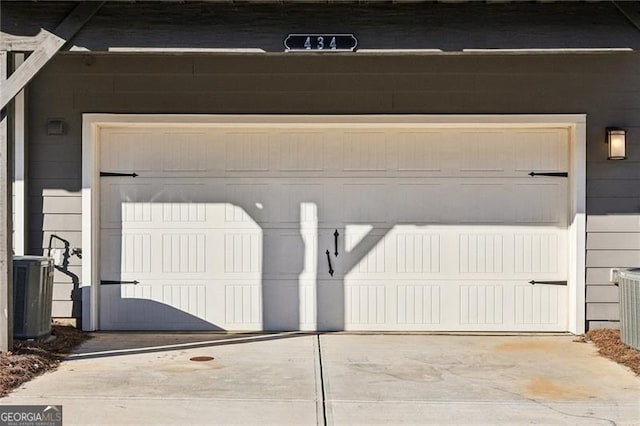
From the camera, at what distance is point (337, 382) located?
5.61 metres

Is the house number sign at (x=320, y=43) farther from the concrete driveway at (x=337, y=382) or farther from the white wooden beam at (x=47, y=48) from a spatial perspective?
the concrete driveway at (x=337, y=382)

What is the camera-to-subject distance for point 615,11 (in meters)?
5.91

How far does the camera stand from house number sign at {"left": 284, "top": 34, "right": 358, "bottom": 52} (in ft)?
19.3

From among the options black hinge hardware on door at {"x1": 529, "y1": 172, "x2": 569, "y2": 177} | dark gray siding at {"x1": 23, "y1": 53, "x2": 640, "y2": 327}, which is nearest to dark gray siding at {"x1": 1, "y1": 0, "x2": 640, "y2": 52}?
dark gray siding at {"x1": 23, "y1": 53, "x2": 640, "y2": 327}

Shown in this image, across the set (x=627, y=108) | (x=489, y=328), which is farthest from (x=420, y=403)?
(x=627, y=108)

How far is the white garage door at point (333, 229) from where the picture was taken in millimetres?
7777

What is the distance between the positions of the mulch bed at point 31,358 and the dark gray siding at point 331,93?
3.21ft

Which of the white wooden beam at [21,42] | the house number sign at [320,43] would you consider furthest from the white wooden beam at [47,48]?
the house number sign at [320,43]

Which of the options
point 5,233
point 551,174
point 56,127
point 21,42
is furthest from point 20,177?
point 551,174

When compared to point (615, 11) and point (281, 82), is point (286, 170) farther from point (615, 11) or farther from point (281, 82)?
point (615, 11)

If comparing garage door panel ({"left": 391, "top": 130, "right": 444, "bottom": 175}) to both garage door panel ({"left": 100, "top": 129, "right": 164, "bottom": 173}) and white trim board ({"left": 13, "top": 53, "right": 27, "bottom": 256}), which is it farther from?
white trim board ({"left": 13, "top": 53, "right": 27, "bottom": 256})

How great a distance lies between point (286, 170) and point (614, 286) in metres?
3.51

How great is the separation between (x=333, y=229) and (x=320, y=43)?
7.91 feet

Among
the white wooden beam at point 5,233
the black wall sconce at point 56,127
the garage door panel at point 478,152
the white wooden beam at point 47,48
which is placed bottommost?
the white wooden beam at point 5,233
